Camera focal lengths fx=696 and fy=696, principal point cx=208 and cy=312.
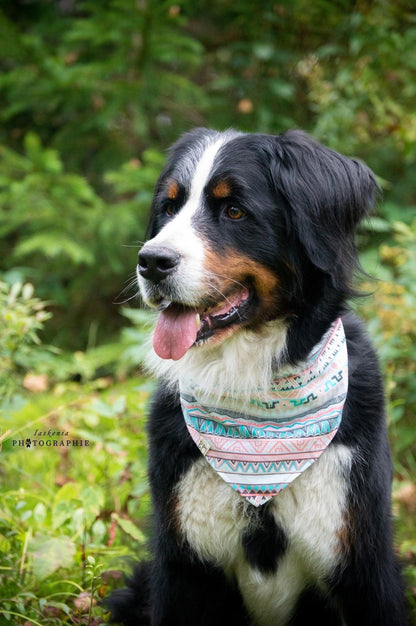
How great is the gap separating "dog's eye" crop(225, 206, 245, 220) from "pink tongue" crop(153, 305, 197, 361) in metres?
0.33

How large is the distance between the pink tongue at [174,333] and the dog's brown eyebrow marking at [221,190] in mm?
381

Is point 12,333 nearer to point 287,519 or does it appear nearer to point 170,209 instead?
point 170,209

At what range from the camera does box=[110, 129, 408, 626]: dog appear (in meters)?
2.14

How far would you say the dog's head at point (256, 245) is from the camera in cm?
212

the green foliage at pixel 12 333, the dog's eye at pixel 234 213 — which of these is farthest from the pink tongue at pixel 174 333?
the green foliage at pixel 12 333

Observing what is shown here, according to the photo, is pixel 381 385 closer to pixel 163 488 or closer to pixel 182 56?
pixel 163 488

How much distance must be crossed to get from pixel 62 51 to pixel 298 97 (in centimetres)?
189

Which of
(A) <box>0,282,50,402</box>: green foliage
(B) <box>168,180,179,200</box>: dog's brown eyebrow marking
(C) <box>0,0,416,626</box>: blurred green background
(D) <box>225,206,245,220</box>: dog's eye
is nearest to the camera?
(D) <box>225,206,245,220</box>: dog's eye

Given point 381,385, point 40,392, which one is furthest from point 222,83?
point 381,385

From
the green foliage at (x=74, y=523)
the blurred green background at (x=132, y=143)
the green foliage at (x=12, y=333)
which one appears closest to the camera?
the green foliage at (x=74, y=523)

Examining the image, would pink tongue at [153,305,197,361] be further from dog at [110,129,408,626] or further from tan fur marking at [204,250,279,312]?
tan fur marking at [204,250,279,312]

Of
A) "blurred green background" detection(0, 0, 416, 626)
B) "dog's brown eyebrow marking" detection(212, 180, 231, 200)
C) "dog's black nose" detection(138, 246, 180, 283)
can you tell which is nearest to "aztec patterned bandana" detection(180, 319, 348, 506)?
"dog's black nose" detection(138, 246, 180, 283)

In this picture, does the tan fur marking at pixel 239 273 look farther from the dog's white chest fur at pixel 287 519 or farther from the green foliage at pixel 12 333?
the green foliage at pixel 12 333

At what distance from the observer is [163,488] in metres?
2.22
